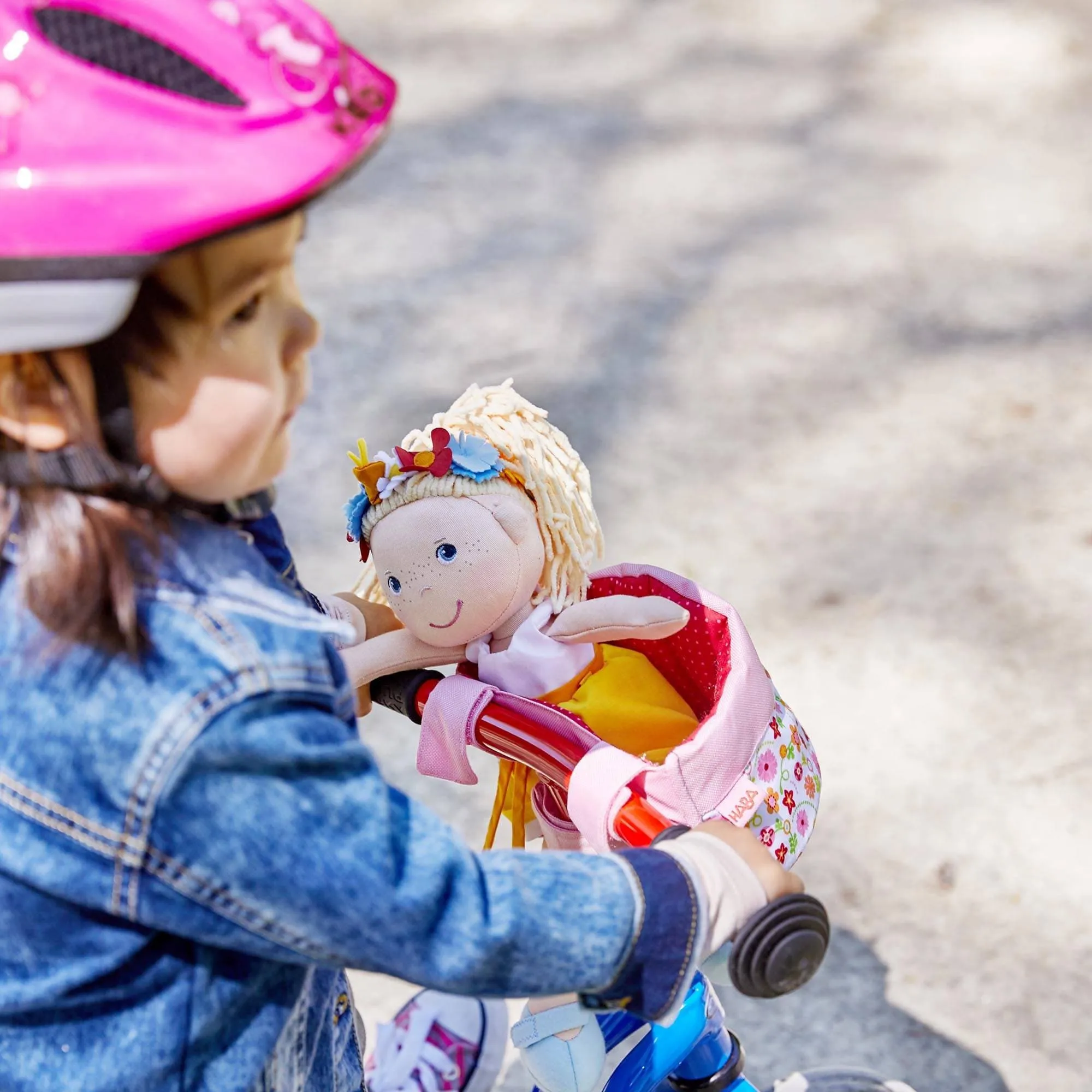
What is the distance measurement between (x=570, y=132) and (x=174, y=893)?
8.37ft

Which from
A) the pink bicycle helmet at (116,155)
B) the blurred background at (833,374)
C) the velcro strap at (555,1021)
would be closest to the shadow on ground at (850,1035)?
the blurred background at (833,374)

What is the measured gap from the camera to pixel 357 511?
3.81 ft

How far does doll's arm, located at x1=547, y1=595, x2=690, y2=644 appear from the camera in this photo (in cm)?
111

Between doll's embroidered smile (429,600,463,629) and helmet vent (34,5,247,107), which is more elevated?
helmet vent (34,5,247,107)

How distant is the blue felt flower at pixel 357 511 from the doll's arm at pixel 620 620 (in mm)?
168

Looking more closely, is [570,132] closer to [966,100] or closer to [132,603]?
[966,100]

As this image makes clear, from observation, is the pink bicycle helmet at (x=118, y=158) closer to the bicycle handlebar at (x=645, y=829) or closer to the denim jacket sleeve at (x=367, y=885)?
the denim jacket sleeve at (x=367, y=885)

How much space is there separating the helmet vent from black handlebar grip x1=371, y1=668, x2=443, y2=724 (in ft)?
1.66

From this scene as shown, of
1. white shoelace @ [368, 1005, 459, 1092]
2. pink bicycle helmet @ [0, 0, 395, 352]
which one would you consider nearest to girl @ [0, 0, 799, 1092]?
pink bicycle helmet @ [0, 0, 395, 352]

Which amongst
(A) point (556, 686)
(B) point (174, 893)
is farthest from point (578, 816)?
(B) point (174, 893)

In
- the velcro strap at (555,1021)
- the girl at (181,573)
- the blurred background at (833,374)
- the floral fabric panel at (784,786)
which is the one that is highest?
the girl at (181,573)

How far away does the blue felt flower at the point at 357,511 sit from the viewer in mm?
1158

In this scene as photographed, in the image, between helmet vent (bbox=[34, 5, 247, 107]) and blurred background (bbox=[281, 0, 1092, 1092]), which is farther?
blurred background (bbox=[281, 0, 1092, 1092])

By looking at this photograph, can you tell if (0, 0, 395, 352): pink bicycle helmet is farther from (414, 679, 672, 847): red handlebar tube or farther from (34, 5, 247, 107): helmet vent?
(414, 679, 672, 847): red handlebar tube
